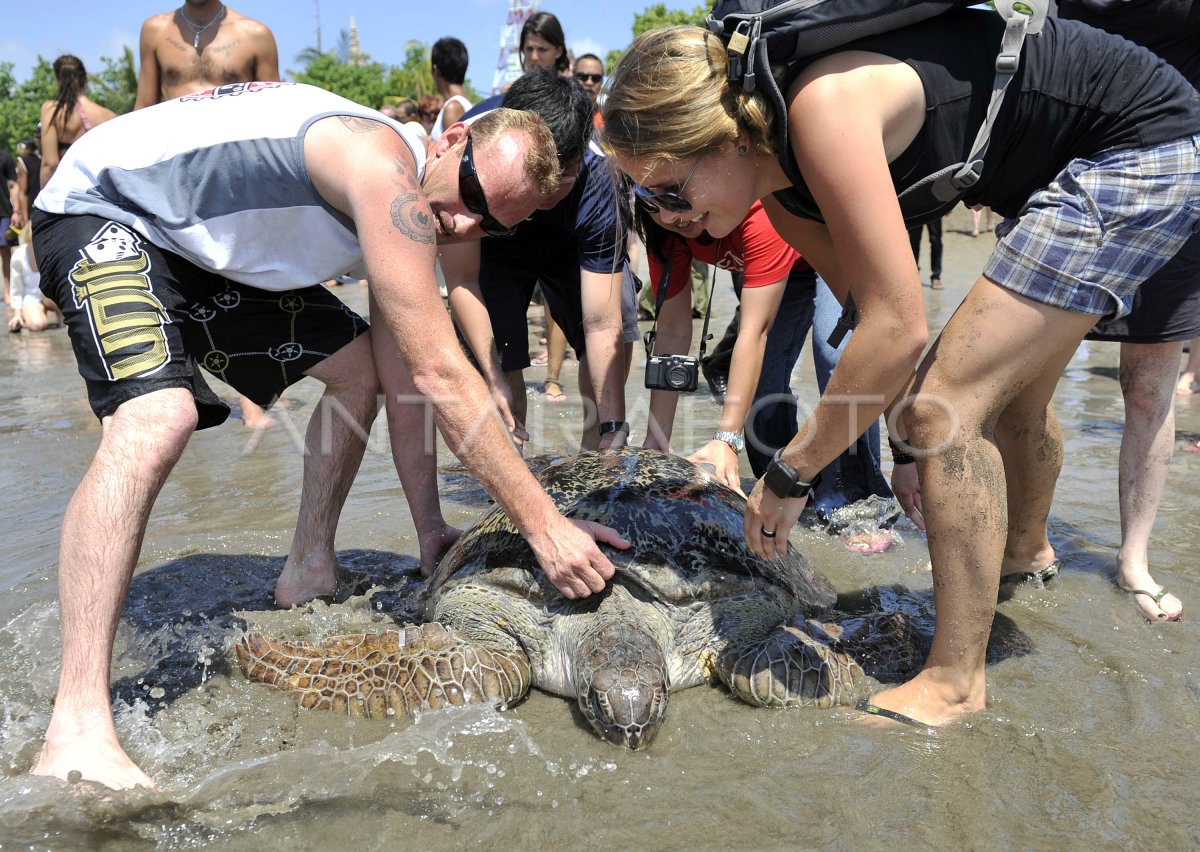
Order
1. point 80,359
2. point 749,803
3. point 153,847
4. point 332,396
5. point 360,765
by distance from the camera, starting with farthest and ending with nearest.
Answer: point 332,396 < point 80,359 < point 360,765 < point 749,803 < point 153,847

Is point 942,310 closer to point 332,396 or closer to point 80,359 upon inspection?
point 332,396

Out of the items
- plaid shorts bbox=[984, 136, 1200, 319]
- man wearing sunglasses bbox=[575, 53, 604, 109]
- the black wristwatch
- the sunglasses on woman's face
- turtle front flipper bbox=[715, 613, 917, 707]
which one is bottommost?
turtle front flipper bbox=[715, 613, 917, 707]

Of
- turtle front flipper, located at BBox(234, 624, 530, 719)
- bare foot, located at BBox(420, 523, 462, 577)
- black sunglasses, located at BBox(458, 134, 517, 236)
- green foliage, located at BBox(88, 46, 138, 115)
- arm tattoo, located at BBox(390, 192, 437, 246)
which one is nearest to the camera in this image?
arm tattoo, located at BBox(390, 192, 437, 246)

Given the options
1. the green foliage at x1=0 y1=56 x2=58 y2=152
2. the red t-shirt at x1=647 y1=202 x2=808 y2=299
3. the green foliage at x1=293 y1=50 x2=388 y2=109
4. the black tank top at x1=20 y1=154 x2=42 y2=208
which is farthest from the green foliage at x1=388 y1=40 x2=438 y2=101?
the red t-shirt at x1=647 y1=202 x2=808 y2=299

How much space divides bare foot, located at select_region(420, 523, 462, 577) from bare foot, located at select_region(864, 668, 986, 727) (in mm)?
1602

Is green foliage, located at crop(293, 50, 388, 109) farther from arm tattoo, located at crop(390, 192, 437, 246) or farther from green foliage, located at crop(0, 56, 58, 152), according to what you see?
arm tattoo, located at crop(390, 192, 437, 246)

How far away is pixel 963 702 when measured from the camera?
2.28 m

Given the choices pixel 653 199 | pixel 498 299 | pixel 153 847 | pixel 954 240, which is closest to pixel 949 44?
pixel 653 199

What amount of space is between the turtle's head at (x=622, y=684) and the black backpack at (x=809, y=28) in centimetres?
131

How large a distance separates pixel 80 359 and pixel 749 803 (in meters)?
1.92

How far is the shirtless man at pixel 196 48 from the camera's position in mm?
4914

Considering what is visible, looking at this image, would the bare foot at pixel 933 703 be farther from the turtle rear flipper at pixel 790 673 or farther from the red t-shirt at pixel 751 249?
the red t-shirt at pixel 751 249

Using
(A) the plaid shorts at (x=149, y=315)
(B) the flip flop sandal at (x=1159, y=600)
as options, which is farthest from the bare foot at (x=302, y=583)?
(B) the flip flop sandal at (x=1159, y=600)

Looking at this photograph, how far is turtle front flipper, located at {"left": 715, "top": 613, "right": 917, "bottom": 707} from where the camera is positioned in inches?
95.0
